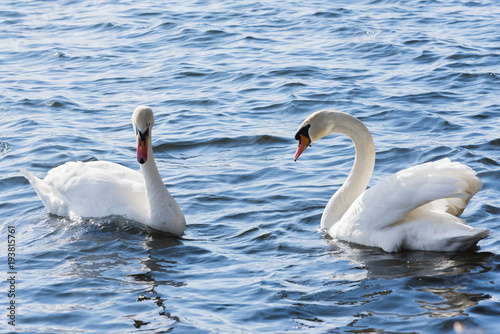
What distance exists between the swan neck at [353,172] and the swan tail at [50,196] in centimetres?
275

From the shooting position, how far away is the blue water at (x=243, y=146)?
622cm

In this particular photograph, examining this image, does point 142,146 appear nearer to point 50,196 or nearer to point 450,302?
point 50,196

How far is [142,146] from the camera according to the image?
25.5 feet

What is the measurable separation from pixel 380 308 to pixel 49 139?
6402 millimetres

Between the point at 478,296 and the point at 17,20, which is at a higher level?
the point at 17,20

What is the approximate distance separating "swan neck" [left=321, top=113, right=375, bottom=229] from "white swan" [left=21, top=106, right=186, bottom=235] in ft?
4.85

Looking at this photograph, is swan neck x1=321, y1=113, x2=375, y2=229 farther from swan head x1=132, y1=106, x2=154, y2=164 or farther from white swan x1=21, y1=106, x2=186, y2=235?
swan head x1=132, y1=106, x2=154, y2=164

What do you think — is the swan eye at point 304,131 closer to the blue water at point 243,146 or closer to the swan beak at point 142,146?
the blue water at point 243,146

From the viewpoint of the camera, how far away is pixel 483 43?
48.4 feet

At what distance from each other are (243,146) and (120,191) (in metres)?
2.71

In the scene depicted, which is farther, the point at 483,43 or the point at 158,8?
the point at 158,8

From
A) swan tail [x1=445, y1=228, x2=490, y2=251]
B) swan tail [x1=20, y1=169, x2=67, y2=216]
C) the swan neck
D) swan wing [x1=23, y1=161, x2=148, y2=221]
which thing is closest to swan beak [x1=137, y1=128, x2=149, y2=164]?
swan wing [x1=23, y1=161, x2=148, y2=221]

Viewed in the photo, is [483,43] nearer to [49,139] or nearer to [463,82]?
[463,82]

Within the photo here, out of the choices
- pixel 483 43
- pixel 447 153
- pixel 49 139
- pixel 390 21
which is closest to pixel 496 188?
pixel 447 153
